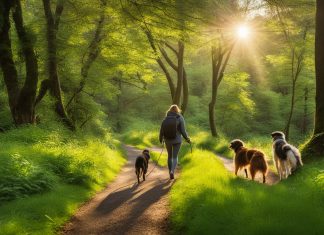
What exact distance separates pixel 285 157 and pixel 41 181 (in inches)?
242

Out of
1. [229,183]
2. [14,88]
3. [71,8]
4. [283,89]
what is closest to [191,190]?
[229,183]

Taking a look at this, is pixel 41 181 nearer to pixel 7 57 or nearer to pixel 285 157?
pixel 285 157

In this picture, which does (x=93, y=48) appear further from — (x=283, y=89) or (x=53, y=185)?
(x=283, y=89)

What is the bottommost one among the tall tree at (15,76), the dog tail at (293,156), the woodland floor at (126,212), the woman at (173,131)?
the woodland floor at (126,212)

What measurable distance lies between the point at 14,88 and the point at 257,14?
1532 centimetres

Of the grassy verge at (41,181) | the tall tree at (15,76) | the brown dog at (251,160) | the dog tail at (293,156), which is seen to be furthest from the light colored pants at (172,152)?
the tall tree at (15,76)

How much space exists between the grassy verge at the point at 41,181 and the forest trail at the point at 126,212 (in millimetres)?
347

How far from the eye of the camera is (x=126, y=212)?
27.0 ft

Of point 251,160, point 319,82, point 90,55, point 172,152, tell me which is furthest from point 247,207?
point 90,55

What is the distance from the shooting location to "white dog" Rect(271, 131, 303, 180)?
9781 mm

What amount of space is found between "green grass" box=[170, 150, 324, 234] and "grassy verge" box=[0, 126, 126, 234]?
2.44 metres

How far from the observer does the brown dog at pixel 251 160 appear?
10.6 m

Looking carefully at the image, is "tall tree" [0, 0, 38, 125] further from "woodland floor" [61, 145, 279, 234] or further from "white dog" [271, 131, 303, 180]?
"white dog" [271, 131, 303, 180]

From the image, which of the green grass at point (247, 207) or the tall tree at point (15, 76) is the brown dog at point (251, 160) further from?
the tall tree at point (15, 76)
